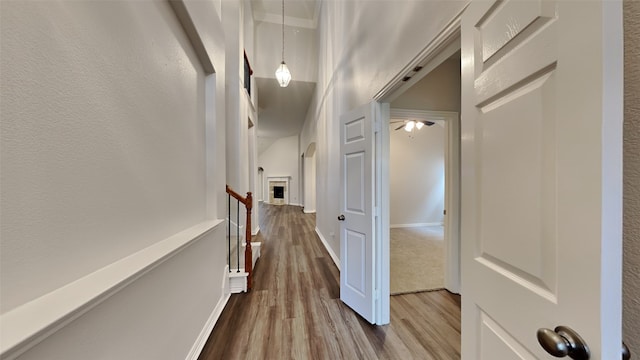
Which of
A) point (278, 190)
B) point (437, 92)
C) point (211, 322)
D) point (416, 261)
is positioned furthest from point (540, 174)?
point (278, 190)

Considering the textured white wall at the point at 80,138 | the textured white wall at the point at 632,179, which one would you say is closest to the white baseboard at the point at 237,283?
the textured white wall at the point at 80,138

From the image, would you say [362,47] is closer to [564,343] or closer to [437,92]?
[437,92]

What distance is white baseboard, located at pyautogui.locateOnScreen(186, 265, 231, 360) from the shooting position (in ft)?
5.47

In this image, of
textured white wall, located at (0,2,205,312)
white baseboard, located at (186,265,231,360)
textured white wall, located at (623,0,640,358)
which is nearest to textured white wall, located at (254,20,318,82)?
textured white wall, located at (0,2,205,312)

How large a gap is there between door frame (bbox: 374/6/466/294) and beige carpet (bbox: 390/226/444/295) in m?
0.34

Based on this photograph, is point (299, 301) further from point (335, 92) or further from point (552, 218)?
point (335, 92)

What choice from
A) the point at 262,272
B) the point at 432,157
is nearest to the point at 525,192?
the point at 262,272

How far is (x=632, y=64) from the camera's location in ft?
1.96

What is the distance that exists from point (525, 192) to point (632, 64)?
413mm

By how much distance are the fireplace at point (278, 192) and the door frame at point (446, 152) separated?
34.2ft

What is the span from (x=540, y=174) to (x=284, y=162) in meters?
11.9

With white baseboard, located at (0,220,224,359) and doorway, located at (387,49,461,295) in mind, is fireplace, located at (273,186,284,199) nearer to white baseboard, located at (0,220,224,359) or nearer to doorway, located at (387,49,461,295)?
doorway, located at (387,49,461,295)

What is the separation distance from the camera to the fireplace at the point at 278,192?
12477mm

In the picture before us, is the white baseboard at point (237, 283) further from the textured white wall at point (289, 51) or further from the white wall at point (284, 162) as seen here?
the white wall at point (284, 162)
